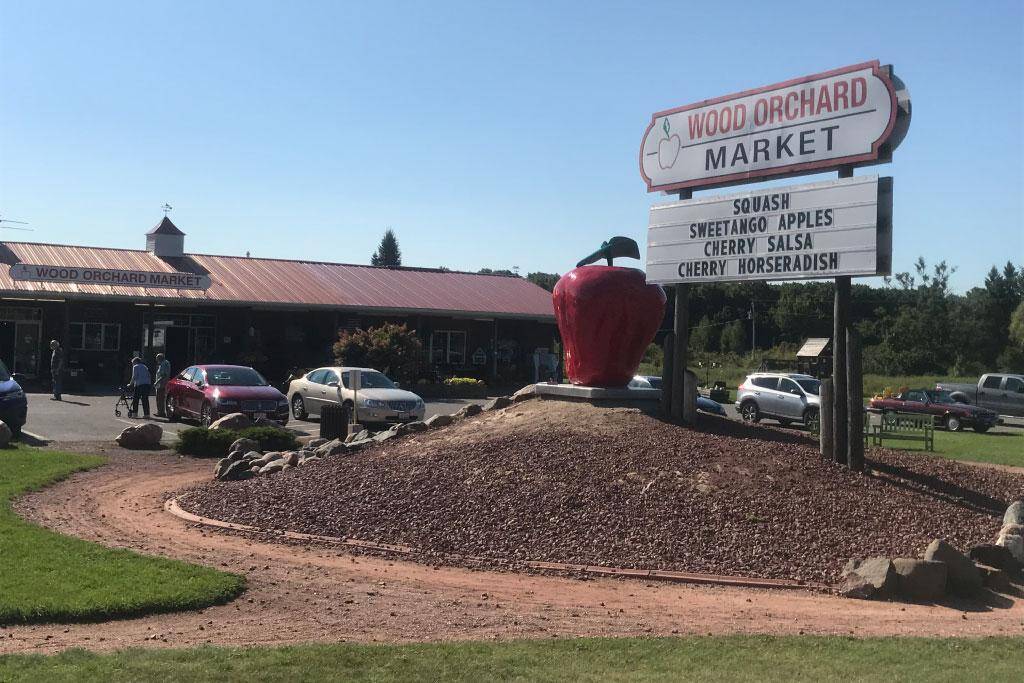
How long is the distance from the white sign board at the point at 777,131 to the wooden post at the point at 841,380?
1447mm

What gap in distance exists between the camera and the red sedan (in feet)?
→ 68.0

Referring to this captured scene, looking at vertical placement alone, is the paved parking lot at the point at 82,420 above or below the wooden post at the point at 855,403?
below

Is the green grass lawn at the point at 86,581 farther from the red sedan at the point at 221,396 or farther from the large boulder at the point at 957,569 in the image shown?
the red sedan at the point at 221,396

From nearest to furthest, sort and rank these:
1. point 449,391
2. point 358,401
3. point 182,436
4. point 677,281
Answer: point 677,281, point 182,436, point 358,401, point 449,391

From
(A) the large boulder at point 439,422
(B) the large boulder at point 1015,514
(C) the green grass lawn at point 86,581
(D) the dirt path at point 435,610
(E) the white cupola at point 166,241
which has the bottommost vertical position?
(D) the dirt path at point 435,610

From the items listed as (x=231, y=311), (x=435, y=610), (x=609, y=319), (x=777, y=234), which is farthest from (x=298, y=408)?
(x=435, y=610)

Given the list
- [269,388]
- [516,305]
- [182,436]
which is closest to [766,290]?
[516,305]

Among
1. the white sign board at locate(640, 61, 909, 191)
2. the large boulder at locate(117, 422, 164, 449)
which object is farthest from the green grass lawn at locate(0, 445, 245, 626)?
the white sign board at locate(640, 61, 909, 191)

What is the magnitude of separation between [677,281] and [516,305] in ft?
94.1

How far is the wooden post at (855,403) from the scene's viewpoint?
1146 cm

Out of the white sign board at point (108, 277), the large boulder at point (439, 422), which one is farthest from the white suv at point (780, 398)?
A: the white sign board at point (108, 277)

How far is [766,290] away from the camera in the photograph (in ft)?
253

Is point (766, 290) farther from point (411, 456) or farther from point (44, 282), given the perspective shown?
point (411, 456)

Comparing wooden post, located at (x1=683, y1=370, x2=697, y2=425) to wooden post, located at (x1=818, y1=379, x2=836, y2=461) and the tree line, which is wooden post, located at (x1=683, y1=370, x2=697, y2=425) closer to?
wooden post, located at (x1=818, y1=379, x2=836, y2=461)
